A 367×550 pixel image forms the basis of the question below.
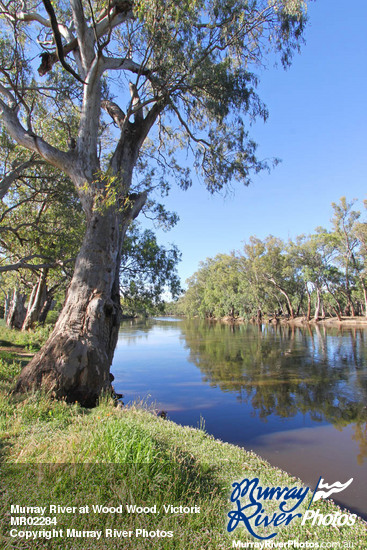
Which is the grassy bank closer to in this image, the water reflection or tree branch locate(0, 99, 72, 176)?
the water reflection

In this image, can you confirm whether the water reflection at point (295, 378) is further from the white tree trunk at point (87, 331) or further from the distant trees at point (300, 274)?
the distant trees at point (300, 274)

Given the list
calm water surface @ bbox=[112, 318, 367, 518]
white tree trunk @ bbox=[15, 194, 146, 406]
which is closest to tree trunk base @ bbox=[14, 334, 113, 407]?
white tree trunk @ bbox=[15, 194, 146, 406]

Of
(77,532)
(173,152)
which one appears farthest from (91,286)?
(173,152)

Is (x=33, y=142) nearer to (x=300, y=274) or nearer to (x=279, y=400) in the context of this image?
(x=279, y=400)

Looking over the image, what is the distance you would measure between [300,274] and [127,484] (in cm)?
4446

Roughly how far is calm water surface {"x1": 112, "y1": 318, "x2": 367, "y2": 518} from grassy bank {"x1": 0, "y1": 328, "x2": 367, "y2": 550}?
6.15 feet

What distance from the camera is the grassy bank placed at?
2289mm

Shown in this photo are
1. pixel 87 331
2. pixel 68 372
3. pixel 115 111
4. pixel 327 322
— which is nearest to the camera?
pixel 68 372

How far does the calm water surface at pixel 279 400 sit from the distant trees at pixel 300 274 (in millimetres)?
23551

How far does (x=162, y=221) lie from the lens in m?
12.8

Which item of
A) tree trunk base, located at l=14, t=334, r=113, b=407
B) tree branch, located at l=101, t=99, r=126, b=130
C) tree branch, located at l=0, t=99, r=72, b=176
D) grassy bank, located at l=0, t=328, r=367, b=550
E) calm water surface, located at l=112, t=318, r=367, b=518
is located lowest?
calm water surface, located at l=112, t=318, r=367, b=518

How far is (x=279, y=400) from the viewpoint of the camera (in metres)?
9.28

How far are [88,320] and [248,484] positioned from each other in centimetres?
421

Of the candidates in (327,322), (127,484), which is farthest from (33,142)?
(327,322)
